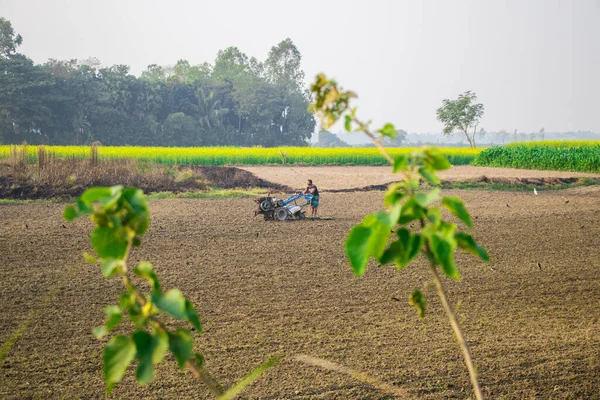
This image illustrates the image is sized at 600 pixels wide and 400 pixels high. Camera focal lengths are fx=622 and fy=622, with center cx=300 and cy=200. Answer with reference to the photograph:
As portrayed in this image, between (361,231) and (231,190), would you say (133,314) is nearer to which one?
(361,231)

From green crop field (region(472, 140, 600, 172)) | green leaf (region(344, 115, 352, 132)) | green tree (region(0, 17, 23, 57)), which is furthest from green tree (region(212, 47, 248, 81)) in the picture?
green leaf (region(344, 115, 352, 132))

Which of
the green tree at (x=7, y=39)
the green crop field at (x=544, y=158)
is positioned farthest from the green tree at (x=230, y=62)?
the green crop field at (x=544, y=158)

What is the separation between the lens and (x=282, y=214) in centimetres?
1470

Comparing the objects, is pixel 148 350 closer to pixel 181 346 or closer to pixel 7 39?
pixel 181 346

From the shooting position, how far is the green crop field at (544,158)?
32.4m

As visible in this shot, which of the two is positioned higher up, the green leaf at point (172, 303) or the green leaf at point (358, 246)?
the green leaf at point (358, 246)

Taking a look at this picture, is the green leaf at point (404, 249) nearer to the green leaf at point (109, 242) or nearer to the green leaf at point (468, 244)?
the green leaf at point (468, 244)

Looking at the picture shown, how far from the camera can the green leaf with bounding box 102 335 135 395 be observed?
1.06 meters

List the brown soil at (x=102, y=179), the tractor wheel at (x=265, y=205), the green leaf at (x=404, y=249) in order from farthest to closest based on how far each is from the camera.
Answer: the brown soil at (x=102, y=179)
the tractor wheel at (x=265, y=205)
the green leaf at (x=404, y=249)

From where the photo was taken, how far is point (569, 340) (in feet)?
21.1

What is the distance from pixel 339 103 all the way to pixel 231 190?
2041cm

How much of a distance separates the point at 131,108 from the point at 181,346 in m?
64.2

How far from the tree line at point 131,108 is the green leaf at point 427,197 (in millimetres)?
56641

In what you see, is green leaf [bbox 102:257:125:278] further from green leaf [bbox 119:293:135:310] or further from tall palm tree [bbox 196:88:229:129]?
tall palm tree [bbox 196:88:229:129]
